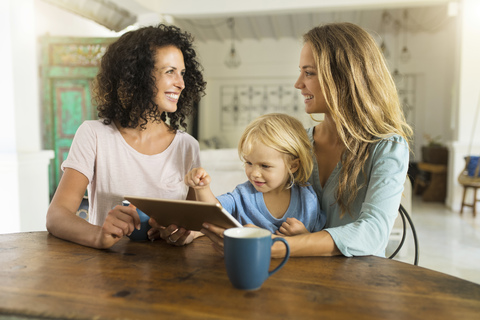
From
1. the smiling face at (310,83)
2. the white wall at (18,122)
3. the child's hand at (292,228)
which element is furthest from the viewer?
the white wall at (18,122)

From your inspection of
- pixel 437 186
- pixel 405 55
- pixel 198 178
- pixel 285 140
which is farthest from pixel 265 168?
pixel 405 55

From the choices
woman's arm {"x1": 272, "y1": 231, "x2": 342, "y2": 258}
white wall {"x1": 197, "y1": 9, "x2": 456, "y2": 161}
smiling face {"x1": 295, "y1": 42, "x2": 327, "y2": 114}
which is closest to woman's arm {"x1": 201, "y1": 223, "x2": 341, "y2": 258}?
woman's arm {"x1": 272, "y1": 231, "x2": 342, "y2": 258}

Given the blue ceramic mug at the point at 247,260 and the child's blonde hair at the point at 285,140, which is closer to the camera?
the blue ceramic mug at the point at 247,260

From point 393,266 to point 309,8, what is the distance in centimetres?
523

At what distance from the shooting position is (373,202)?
3.89ft

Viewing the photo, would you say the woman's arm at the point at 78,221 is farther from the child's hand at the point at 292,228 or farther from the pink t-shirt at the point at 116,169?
the child's hand at the point at 292,228

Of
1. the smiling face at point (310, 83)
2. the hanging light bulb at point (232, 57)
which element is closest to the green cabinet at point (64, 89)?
the hanging light bulb at point (232, 57)

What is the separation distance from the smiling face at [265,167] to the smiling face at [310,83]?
23cm

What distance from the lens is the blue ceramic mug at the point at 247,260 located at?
77cm

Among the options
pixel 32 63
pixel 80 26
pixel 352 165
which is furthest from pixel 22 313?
pixel 80 26

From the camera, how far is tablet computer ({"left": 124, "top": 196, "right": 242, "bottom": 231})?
0.86m

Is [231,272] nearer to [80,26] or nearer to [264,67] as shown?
[80,26]

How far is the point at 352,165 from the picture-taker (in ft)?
4.33

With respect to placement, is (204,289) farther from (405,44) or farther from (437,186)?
(405,44)
